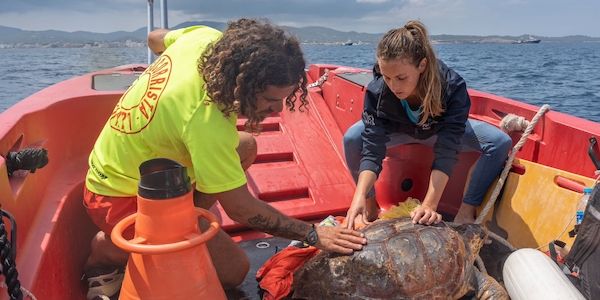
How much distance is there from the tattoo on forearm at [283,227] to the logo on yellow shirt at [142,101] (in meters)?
0.62

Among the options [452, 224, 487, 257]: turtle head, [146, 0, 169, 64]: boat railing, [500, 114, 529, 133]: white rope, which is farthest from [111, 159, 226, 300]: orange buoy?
A: [146, 0, 169, 64]: boat railing

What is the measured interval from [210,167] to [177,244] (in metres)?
0.36

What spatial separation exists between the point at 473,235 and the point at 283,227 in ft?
3.57

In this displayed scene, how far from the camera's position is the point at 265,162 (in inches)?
147

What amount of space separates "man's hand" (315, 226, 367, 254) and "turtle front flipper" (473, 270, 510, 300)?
0.62 meters

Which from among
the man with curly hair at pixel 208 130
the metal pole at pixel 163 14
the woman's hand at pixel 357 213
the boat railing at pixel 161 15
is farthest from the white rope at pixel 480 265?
the metal pole at pixel 163 14

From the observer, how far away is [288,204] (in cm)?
332

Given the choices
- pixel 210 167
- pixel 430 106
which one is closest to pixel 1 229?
pixel 210 167

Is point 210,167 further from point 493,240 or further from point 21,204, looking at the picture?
point 493,240

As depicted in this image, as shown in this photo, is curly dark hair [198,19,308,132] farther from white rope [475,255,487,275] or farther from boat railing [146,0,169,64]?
boat railing [146,0,169,64]

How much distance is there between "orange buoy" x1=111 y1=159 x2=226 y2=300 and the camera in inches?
62.1

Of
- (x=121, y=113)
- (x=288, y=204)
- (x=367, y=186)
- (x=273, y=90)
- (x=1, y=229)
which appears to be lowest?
(x=288, y=204)

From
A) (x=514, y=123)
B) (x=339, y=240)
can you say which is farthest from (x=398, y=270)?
(x=514, y=123)

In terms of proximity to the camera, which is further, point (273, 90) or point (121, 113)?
point (121, 113)
